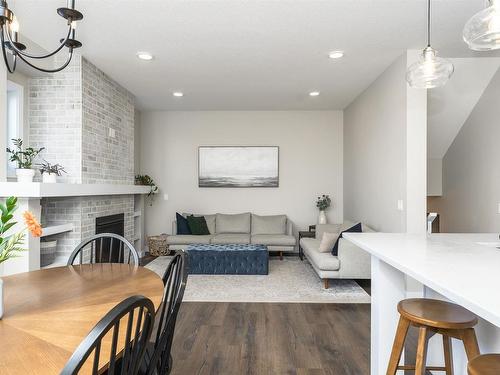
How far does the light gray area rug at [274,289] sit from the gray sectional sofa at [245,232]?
734mm

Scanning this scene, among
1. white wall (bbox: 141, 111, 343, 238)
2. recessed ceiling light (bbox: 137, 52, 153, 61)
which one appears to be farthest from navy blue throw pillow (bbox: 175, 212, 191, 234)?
recessed ceiling light (bbox: 137, 52, 153, 61)

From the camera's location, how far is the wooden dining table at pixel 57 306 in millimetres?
931

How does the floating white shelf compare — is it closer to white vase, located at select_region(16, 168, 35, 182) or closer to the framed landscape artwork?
white vase, located at select_region(16, 168, 35, 182)

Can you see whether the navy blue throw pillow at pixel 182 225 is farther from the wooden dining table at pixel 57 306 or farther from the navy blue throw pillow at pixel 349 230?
the wooden dining table at pixel 57 306

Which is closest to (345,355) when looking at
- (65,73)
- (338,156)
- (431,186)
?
(431,186)

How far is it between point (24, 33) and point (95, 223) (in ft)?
6.93

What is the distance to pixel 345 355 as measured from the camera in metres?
2.43

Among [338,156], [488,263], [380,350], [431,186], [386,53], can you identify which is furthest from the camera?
[338,156]

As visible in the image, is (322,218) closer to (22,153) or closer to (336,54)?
(336,54)

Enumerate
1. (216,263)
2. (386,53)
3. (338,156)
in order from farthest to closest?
(338,156)
(216,263)
(386,53)

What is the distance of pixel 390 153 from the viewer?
3.90 m

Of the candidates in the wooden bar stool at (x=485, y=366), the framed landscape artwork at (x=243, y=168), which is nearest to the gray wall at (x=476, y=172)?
the framed landscape artwork at (x=243, y=168)

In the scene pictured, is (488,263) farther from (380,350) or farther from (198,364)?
(198,364)

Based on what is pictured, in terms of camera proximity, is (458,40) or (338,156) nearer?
(458,40)
